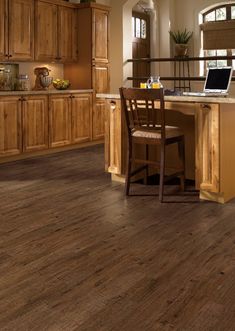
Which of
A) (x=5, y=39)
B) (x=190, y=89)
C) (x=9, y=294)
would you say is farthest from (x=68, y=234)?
(x=190, y=89)

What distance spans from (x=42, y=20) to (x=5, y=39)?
80 centimetres

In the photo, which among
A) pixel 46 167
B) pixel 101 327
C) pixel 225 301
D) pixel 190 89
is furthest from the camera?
pixel 190 89

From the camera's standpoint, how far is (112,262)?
8.74 ft

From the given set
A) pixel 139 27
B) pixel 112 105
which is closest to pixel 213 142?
pixel 112 105

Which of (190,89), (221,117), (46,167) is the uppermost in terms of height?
(190,89)

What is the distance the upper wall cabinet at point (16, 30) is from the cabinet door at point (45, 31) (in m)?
0.11

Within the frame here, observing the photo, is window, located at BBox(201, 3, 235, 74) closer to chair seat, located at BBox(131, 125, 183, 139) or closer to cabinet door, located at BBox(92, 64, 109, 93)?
cabinet door, located at BBox(92, 64, 109, 93)

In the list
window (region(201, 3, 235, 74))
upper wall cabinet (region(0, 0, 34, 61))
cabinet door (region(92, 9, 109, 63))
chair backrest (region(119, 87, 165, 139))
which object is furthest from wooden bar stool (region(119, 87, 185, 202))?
window (region(201, 3, 235, 74))

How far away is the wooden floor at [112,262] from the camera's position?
204 centimetres

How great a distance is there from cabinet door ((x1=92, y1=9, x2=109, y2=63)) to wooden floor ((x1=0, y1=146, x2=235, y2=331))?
3.55 meters

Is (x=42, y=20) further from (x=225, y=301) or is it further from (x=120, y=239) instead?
(x=225, y=301)

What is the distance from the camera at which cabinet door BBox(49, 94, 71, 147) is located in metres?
6.66

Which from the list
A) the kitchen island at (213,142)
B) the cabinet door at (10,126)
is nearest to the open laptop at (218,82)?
the kitchen island at (213,142)

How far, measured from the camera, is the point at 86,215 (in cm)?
360
